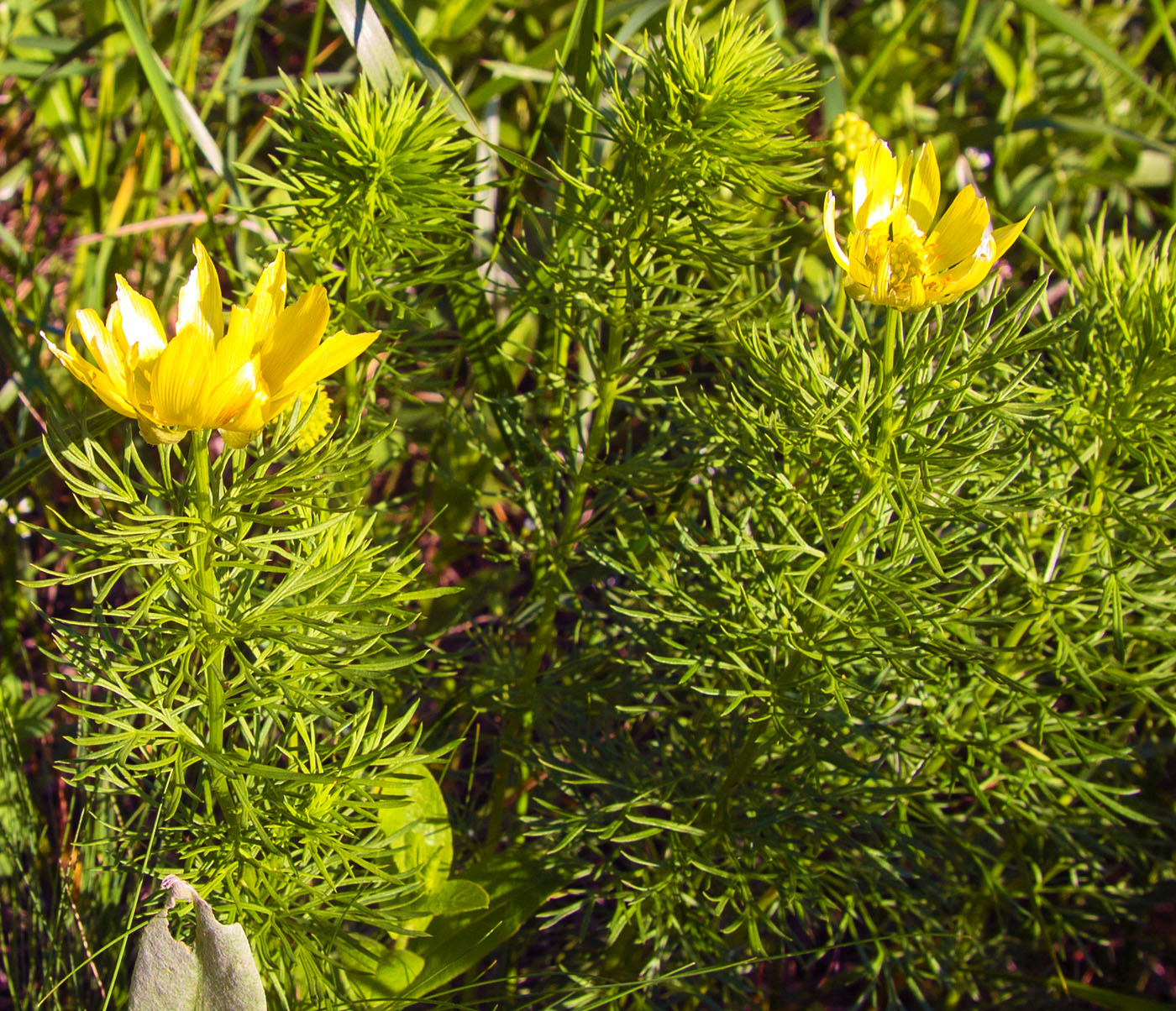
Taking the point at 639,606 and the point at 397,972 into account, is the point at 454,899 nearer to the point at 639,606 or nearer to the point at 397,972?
the point at 397,972

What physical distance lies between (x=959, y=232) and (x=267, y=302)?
0.67 metres

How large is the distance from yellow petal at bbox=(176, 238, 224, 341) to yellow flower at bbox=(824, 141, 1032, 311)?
54 centimetres

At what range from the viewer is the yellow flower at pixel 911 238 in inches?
37.1

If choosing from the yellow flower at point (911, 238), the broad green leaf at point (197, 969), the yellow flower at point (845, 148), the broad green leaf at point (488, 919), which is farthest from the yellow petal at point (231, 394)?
the yellow flower at point (845, 148)

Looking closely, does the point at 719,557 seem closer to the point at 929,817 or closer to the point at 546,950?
the point at 929,817

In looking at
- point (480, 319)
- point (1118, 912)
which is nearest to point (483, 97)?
point (480, 319)

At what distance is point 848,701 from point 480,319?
0.68 m

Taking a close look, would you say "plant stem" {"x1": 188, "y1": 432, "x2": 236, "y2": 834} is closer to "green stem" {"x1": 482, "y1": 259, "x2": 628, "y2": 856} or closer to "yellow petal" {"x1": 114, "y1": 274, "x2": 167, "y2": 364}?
"yellow petal" {"x1": 114, "y1": 274, "x2": 167, "y2": 364}

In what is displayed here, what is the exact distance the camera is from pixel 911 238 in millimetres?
1028

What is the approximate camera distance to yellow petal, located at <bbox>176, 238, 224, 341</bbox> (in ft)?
2.90

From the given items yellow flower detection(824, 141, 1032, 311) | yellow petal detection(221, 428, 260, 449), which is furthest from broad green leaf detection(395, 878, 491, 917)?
yellow flower detection(824, 141, 1032, 311)

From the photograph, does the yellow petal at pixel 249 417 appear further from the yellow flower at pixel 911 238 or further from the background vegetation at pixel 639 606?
the yellow flower at pixel 911 238

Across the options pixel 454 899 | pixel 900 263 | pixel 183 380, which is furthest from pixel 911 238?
pixel 454 899

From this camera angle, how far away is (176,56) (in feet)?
6.58
